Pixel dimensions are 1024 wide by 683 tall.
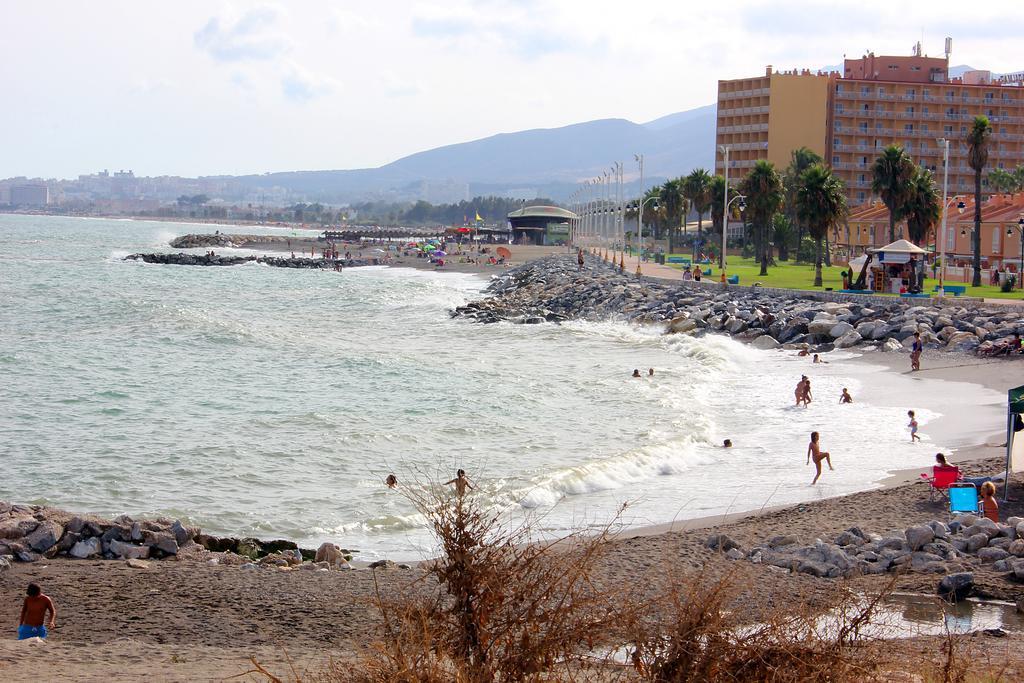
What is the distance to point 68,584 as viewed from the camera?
39.9 ft

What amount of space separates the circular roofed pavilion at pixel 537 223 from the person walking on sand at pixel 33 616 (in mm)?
123491

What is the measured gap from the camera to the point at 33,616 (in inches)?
408

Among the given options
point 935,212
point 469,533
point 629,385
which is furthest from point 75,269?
point 469,533

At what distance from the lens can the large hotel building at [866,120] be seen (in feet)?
335

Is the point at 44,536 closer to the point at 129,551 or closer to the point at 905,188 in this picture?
the point at 129,551

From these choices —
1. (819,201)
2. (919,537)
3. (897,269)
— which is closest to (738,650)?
(919,537)

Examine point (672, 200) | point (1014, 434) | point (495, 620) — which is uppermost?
point (672, 200)

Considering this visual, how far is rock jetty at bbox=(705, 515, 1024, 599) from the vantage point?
455 inches

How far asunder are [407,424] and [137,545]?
34.6 feet

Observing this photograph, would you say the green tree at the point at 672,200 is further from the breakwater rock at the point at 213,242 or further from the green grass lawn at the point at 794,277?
the breakwater rock at the point at 213,242

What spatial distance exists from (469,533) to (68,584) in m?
7.60

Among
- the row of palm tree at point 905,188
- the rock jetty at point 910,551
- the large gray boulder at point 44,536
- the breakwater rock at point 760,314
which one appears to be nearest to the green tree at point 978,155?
the row of palm tree at point 905,188

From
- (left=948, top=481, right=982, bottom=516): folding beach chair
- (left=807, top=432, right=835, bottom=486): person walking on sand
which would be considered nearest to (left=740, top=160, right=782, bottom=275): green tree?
(left=807, top=432, right=835, bottom=486): person walking on sand

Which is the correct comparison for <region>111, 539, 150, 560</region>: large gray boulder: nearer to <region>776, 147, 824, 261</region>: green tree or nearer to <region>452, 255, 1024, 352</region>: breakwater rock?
<region>452, 255, 1024, 352</region>: breakwater rock
